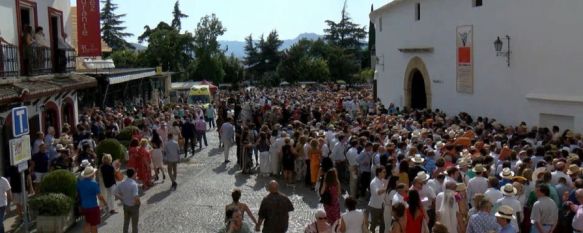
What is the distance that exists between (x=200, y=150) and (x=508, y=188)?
1663cm

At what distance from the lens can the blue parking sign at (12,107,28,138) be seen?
11.3 meters

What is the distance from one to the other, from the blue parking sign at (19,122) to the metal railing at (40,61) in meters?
7.80

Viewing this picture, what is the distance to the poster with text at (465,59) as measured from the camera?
23.9 meters

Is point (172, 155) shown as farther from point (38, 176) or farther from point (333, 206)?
point (333, 206)

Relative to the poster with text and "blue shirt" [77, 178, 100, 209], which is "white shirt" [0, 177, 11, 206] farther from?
the poster with text

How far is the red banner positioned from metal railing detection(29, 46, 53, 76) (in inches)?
99.8

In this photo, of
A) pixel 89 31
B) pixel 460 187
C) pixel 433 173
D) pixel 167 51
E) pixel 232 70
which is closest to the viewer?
pixel 460 187

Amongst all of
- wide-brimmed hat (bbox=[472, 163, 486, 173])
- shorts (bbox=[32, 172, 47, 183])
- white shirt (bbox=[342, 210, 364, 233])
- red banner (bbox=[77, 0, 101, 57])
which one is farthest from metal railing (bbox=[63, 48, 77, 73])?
white shirt (bbox=[342, 210, 364, 233])

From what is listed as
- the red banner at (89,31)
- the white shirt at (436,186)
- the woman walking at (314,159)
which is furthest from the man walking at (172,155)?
the white shirt at (436,186)

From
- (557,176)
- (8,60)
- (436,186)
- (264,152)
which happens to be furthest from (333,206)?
(8,60)

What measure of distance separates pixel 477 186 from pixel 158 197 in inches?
336

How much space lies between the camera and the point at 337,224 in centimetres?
1012

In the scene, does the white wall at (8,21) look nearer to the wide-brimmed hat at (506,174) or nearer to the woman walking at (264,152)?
the woman walking at (264,152)

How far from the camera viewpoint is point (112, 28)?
3873 inches
